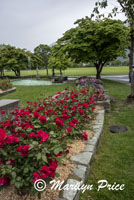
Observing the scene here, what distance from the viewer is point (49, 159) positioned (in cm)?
175

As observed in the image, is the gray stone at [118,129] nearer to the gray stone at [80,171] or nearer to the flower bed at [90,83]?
the gray stone at [80,171]

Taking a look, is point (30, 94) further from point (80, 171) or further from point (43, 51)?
point (43, 51)

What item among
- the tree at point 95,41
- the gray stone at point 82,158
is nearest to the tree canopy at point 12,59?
the tree at point 95,41

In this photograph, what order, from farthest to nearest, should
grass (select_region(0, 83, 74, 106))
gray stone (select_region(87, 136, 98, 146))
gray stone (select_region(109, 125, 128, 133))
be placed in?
grass (select_region(0, 83, 74, 106)) → gray stone (select_region(109, 125, 128, 133)) → gray stone (select_region(87, 136, 98, 146))

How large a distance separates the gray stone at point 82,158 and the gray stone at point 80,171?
102mm

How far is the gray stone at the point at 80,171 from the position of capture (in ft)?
7.12

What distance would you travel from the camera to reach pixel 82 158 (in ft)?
8.45

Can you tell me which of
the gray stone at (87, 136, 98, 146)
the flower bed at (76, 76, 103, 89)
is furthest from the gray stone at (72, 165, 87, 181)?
the flower bed at (76, 76, 103, 89)

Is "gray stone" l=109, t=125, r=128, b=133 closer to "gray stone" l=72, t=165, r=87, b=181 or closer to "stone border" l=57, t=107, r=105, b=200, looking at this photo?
"stone border" l=57, t=107, r=105, b=200

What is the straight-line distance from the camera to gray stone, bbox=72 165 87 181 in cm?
217

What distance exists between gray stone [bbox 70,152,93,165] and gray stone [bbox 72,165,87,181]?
0.34 ft
